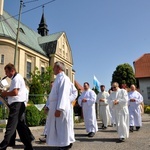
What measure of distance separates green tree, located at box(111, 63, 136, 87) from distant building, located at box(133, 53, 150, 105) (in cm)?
150

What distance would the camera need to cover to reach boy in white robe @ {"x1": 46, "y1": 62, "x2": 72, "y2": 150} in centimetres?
493

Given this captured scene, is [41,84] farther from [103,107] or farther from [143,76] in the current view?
[143,76]

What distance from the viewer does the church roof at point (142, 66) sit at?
123 ft

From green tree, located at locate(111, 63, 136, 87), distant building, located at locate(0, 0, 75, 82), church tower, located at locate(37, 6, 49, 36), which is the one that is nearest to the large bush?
distant building, located at locate(0, 0, 75, 82)

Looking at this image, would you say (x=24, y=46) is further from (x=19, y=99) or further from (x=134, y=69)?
(x=19, y=99)

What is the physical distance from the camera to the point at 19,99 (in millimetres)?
5117

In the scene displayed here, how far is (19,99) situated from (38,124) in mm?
7036

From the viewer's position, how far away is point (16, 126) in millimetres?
5039

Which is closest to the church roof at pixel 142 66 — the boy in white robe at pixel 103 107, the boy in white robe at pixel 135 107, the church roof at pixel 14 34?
the church roof at pixel 14 34

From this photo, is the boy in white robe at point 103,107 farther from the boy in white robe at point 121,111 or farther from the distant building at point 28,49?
the distant building at point 28,49

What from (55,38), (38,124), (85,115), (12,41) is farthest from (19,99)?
(55,38)

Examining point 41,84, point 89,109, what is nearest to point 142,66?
point 41,84

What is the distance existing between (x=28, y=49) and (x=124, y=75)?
18.7 meters

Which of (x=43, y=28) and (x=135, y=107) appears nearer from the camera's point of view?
(x=135, y=107)
